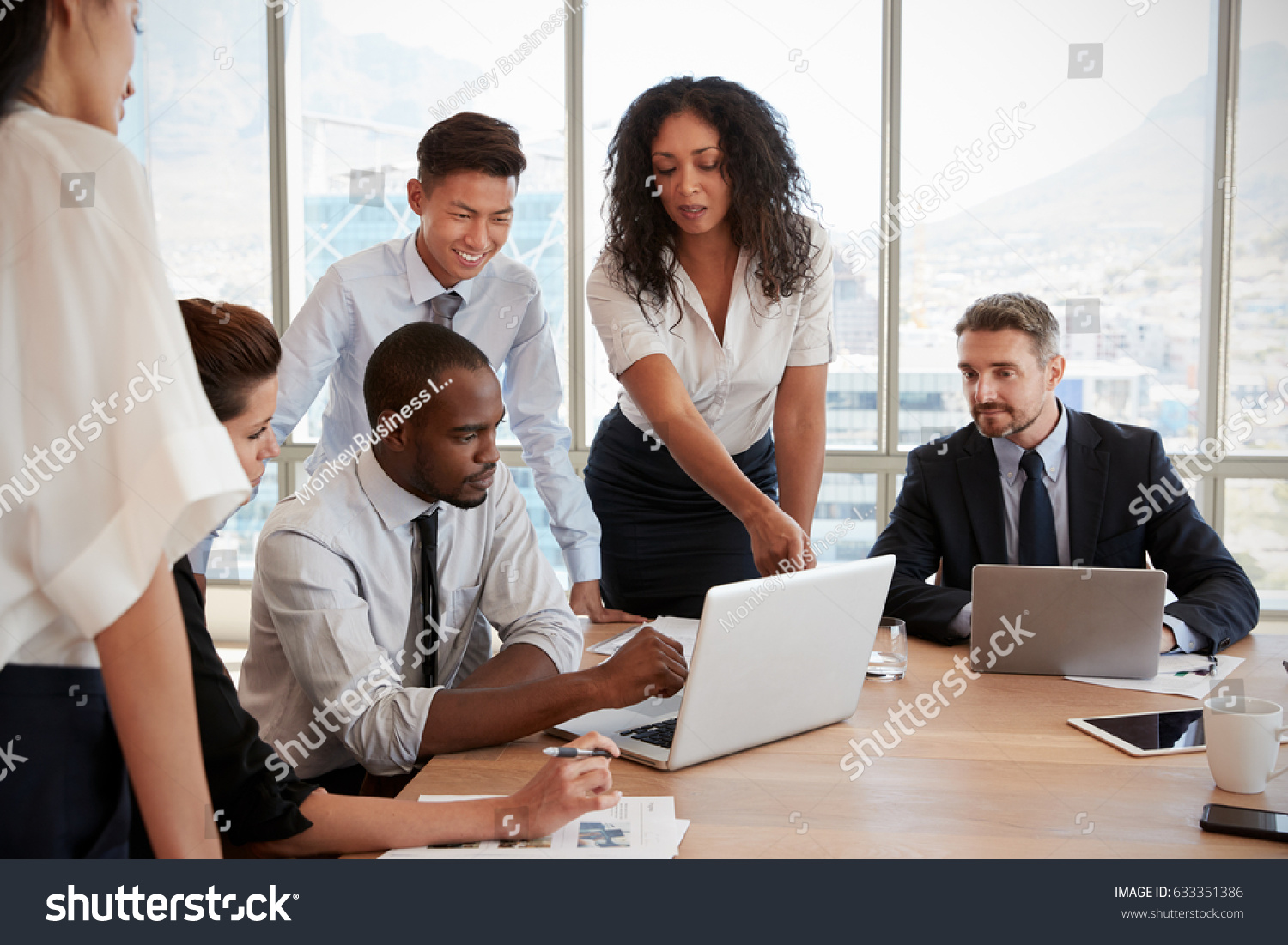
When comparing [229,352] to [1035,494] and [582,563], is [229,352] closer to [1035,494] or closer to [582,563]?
[582,563]

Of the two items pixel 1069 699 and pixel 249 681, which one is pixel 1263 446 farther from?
pixel 249 681

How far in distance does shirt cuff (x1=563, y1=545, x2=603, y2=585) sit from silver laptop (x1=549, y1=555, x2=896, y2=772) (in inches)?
32.7

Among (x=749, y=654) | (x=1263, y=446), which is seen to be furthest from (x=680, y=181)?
(x=1263, y=446)

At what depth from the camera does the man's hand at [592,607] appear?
2.14 m

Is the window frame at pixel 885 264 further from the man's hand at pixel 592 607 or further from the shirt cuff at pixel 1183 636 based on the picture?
the shirt cuff at pixel 1183 636

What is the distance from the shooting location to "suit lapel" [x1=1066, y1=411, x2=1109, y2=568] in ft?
7.22

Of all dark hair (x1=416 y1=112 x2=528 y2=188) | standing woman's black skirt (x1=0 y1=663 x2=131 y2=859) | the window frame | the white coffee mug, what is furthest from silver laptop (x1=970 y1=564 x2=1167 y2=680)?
the window frame

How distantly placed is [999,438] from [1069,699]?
0.87 m

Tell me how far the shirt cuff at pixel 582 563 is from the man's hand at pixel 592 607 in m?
0.05

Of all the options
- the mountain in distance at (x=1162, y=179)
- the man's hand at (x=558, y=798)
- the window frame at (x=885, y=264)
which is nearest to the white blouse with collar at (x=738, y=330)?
the man's hand at (x=558, y=798)

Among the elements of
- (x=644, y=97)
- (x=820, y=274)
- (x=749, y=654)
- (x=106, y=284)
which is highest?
(x=644, y=97)

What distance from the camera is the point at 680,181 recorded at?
2.12m

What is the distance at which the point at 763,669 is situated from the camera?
4.31 ft

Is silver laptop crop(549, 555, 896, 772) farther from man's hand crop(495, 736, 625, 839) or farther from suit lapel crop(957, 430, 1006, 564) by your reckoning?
suit lapel crop(957, 430, 1006, 564)
